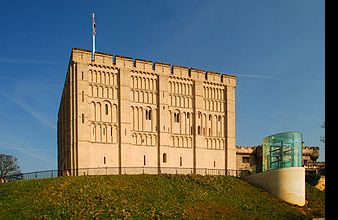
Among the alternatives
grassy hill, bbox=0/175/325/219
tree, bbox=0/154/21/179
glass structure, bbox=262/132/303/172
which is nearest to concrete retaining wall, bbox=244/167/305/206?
glass structure, bbox=262/132/303/172

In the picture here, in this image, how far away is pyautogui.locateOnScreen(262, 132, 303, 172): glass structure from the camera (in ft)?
135

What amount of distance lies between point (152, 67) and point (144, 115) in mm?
6660

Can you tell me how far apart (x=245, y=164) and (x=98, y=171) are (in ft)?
87.9

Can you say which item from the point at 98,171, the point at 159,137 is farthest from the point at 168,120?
the point at 98,171

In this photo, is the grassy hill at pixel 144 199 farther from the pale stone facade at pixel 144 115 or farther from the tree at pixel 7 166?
the tree at pixel 7 166

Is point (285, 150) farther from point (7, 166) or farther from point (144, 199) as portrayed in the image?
point (7, 166)

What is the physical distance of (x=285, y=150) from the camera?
137ft

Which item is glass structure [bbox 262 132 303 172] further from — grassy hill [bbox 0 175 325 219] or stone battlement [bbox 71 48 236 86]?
stone battlement [bbox 71 48 236 86]

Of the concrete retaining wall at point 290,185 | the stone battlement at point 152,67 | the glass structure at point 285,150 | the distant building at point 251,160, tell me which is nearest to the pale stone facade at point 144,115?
the stone battlement at point 152,67

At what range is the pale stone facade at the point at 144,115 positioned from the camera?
151ft

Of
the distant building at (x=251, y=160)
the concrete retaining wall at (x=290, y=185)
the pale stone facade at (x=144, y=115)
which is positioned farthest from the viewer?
the distant building at (x=251, y=160)

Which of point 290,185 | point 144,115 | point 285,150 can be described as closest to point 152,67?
point 144,115

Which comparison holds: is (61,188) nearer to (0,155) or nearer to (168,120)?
(168,120)

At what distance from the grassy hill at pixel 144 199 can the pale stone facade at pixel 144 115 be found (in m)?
7.33
